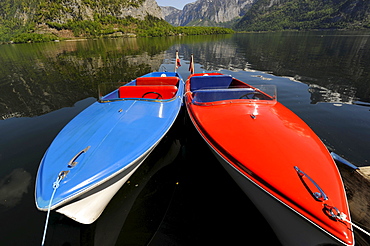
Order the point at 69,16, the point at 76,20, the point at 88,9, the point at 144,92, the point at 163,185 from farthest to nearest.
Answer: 1. the point at 88,9
2. the point at 76,20
3. the point at 69,16
4. the point at 144,92
5. the point at 163,185

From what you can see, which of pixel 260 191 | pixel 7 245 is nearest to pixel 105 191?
pixel 7 245

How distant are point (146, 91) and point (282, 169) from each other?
235 inches

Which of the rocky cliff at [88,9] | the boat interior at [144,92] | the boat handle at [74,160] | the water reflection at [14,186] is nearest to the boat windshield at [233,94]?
the boat interior at [144,92]

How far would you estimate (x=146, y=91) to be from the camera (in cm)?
733

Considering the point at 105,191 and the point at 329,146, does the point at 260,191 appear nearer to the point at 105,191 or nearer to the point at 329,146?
the point at 105,191

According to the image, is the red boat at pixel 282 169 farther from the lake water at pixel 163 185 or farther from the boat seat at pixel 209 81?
the boat seat at pixel 209 81

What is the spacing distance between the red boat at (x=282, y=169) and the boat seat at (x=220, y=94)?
2.12 feet

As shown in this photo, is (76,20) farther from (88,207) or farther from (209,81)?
(88,207)

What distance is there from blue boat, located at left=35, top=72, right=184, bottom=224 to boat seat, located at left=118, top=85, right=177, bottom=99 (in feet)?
3.87

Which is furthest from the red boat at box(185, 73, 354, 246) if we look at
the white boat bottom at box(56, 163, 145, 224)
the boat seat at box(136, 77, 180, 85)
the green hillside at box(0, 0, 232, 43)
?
the green hillside at box(0, 0, 232, 43)

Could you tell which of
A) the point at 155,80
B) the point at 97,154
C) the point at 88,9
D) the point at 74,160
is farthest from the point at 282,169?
the point at 88,9

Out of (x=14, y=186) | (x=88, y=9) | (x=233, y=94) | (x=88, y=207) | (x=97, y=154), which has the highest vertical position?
(x=88, y=9)

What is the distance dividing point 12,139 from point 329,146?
12.6 meters

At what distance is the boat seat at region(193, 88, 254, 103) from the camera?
601cm
